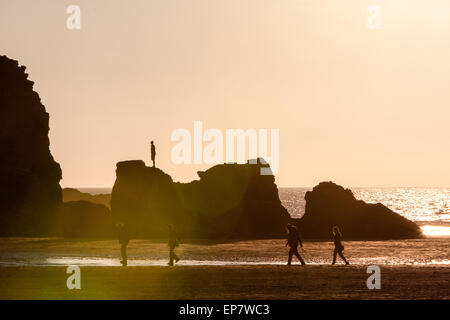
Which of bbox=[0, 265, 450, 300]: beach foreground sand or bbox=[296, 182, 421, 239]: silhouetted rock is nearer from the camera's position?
bbox=[0, 265, 450, 300]: beach foreground sand

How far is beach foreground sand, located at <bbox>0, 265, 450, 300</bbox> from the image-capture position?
21750 mm

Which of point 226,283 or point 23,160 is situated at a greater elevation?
point 23,160

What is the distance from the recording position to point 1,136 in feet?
275

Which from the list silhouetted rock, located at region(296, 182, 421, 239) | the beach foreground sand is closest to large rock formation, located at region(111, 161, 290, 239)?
silhouetted rock, located at region(296, 182, 421, 239)

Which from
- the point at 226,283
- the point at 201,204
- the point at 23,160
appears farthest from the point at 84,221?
the point at 226,283

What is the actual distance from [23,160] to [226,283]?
66.4 metres

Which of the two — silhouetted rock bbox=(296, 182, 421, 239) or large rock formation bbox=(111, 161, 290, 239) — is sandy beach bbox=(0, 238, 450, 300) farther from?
silhouetted rock bbox=(296, 182, 421, 239)

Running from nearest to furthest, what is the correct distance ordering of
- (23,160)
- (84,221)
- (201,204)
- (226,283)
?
(226,283)
(84,221)
(201,204)
(23,160)

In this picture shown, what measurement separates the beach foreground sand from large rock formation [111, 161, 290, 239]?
46442mm

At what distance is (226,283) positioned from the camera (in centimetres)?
2489

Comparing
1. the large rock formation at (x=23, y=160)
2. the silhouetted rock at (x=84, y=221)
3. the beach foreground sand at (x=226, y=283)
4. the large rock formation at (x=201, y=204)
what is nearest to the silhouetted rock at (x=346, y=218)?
the large rock formation at (x=201, y=204)

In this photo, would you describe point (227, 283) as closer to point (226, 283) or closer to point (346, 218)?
point (226, 283)

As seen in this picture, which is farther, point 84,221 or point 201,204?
point 201,204
